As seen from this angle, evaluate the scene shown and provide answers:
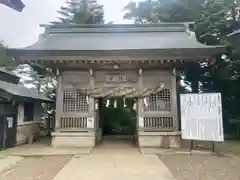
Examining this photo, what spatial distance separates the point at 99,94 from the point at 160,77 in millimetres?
2747

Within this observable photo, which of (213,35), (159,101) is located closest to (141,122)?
(159,101)

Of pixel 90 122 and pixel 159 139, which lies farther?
pixel 90 122

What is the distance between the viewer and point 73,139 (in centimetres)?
1070

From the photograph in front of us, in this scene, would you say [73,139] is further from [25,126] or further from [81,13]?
[81,13]

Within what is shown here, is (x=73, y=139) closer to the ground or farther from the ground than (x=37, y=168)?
farther from the ground

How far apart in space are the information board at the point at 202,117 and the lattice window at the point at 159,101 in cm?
134

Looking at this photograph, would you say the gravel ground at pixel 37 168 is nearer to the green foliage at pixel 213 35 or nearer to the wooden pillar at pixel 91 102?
the wooden pillar at pixel 91 102

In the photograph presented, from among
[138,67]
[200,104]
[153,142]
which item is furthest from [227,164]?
[138,67]

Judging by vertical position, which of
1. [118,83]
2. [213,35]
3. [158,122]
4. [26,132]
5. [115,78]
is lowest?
[26,132]

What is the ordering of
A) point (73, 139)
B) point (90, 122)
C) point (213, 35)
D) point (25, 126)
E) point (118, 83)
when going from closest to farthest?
point (73, 139)
point (90, 122)
point (118, 83)
point (25, 126)
point (213, 35)

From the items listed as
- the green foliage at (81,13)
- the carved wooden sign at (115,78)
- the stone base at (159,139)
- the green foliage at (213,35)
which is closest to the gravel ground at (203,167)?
the stone base at (159,139)

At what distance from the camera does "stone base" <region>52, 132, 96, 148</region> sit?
10.7 m

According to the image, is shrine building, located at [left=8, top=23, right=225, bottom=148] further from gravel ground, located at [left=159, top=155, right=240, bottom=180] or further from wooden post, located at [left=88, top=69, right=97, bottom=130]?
gravel ground, located at [left=159, top=155, right=240, bottom=180]

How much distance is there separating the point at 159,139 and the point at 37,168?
17.4ft
